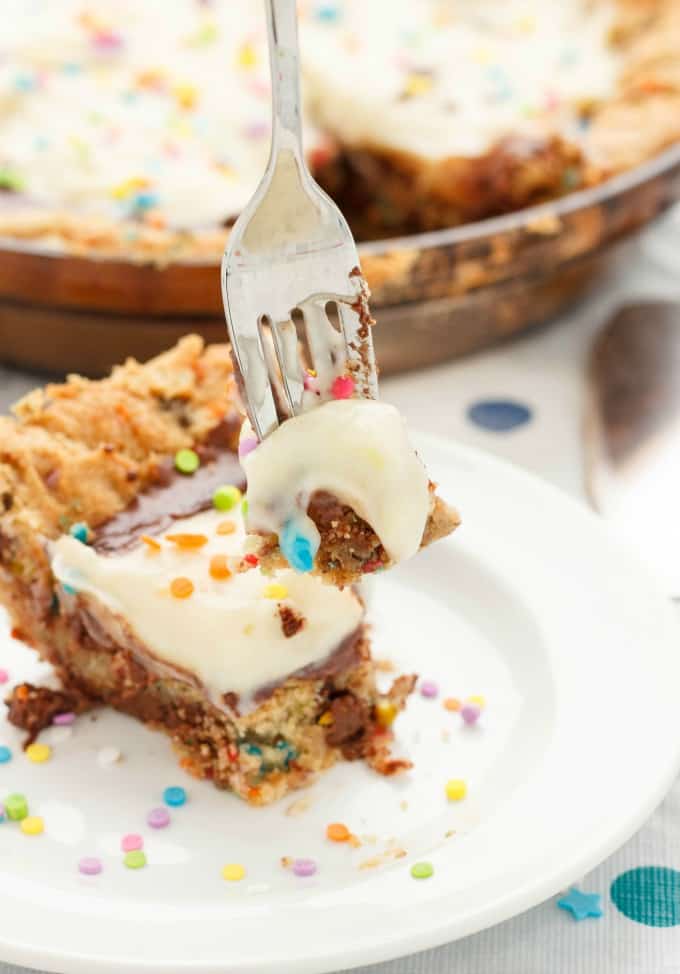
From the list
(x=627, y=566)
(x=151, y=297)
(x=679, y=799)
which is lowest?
(x=679, y=799)

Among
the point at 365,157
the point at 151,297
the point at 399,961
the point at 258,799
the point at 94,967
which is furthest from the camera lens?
the point at 365,157

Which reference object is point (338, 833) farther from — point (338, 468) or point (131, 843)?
point (338, 468)

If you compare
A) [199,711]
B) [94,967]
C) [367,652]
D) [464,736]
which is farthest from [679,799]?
[94,967]

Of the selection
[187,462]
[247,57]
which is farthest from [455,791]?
[247,57]

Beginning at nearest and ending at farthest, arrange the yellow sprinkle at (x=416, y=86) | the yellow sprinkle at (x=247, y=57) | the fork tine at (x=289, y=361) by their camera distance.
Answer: the fork tine at (x=289, y=361) < the yellow sprinkle at (x=416, y=86) < the yellow sprinkle at (x=247, y=57)

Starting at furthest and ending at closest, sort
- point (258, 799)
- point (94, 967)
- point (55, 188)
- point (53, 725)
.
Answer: point (55, 188)
point (53, 725)
point (258, 799)
point (94, 967)

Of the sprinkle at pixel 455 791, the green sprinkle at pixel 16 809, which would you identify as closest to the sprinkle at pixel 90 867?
the green sprinkle at pixel 16 809

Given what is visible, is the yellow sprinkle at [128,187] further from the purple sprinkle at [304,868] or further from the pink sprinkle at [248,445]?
the purple sprinkle at [304,868]

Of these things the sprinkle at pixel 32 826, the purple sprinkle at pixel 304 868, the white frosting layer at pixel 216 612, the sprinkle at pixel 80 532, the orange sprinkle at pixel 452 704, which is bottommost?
the orange sprinkle at pixel 452 704

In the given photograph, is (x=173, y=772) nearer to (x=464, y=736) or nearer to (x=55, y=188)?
(x=464, y=736)
